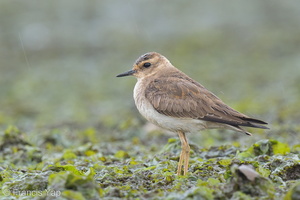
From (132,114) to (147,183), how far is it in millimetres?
7754

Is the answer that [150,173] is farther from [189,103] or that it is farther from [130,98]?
→ [130,98]

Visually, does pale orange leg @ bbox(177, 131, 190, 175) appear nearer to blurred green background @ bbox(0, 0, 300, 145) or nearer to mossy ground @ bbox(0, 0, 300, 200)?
mossy ground @ bbox(0, 0, 300, 200)

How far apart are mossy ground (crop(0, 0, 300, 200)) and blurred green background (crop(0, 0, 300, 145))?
0.05 m

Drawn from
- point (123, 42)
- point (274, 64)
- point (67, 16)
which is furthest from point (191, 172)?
point (67, 16)

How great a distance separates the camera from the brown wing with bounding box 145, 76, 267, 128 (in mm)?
7586

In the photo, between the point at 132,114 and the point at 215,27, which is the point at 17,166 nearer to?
the point at 132,114

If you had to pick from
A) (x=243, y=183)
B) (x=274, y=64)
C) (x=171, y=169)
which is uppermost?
(x=243, y=183)

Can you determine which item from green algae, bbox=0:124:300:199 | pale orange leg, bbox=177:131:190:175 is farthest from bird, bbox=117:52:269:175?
green algae, bbox=0:124:300:199

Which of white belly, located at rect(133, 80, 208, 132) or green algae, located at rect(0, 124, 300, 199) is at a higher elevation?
white belly, located at rect(133, 80, 208, 132)

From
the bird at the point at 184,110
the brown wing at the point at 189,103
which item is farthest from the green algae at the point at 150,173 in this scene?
the brown wing at the point at 189,103

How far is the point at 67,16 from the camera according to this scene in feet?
89.8

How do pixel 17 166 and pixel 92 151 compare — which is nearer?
pixel 17 166

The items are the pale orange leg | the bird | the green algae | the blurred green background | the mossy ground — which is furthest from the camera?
the blurred green background

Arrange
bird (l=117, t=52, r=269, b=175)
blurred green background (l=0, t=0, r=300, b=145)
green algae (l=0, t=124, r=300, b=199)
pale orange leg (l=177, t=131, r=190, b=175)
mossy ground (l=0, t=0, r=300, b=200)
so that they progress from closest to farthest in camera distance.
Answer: green algae (l=0, t=124, r=300, b=199) → mossy ground (l=0, t=0, r=300, b=200) → pale orange leg (l=177, t=131, r=190, b=175) → bird (l=117, t=52, r=269, b=175) → blurred green background (l=0, t=0, r=300, b=145)
